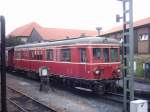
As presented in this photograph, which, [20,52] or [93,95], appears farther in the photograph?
[20,52]

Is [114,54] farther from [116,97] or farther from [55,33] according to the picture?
[55,33]

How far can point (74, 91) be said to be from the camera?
20531mm

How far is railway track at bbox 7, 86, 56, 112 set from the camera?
15.1 metres

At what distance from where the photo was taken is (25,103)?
17.0 metres

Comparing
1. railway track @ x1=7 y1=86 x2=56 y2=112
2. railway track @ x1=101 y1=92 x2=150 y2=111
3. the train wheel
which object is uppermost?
the train wheel

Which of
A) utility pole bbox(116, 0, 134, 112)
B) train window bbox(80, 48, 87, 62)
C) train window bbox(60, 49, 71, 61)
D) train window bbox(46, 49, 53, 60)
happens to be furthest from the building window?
utility pole bbox(116, 0, 134, 112)

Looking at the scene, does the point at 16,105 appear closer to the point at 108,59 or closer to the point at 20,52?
the point at 108,59

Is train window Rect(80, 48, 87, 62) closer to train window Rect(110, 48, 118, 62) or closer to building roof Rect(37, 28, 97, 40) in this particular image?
train window Rect(110, 48, 118, 62)

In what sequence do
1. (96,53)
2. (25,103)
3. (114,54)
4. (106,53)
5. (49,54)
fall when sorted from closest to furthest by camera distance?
(25,103) < (96,53) < (106,53) < (114,54) < (49,54)

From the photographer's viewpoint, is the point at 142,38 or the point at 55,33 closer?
the point at 142,38

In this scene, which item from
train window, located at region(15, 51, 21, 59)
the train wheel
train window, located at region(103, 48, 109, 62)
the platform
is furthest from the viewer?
train window, located at region(15, 51, 21, 59)

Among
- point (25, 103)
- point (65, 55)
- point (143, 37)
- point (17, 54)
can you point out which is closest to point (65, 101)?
point (25, 103)

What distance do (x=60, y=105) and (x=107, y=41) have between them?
14.8 feet

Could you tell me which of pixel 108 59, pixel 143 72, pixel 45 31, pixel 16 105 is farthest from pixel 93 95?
pixel 45 31
